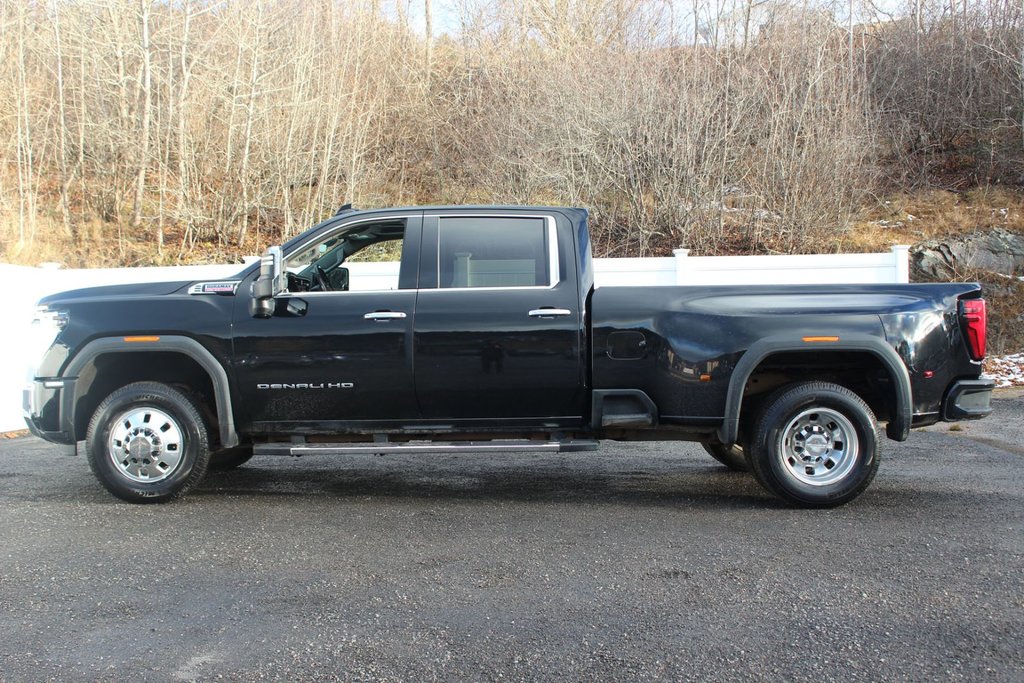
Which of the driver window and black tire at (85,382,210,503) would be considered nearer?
black tire at (85,382,210,503)

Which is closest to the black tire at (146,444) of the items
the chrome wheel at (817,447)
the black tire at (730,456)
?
the chrome wheel at (817,447)

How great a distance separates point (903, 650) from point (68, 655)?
3.41 meters

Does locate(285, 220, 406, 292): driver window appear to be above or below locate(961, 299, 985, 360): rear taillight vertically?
above

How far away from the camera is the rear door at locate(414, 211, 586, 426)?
6.21 metres

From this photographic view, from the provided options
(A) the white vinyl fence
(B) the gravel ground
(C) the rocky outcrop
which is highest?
(C) the rocky outcrop

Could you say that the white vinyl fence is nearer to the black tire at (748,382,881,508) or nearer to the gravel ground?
the gravel ground

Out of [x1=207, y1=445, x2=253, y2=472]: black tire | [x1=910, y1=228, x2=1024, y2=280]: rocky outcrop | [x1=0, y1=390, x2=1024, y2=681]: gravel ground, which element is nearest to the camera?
[x1=0, y1=390, x2=1024, y2=681]: gravel ground

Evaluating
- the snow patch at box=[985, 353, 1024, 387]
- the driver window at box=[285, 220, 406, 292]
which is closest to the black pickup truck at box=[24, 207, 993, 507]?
the driver window at box=[285, 220, 406, 292]

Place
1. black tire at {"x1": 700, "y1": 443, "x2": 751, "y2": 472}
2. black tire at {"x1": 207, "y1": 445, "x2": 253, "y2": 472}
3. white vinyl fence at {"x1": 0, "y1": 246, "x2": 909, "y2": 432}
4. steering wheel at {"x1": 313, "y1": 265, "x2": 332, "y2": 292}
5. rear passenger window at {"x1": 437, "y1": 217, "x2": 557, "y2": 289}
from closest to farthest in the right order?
rear passenger window at {"x1": 437, "y1": 217, "x2": 557, "y2": 289} → steering wheel at {"x1": 313, "y1": 265, "x2": 332, "y2": 292} → black tire at {"x1": 207, "y1": 445, "x2": 253, "y2": 472} → black tire at {"x1": 700, "y1": 443, "x2": 751, "y2": 472} → white vinyl fence at {"x1": 0, "y1": 246, "x2": 909, "y2": 432}

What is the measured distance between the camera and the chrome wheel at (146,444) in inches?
248

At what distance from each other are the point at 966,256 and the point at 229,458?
55.8 ft

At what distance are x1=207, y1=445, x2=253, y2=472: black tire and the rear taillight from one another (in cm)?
543

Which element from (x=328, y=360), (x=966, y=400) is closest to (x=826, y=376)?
(x=966, y=400)

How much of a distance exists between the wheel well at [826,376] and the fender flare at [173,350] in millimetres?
3516
